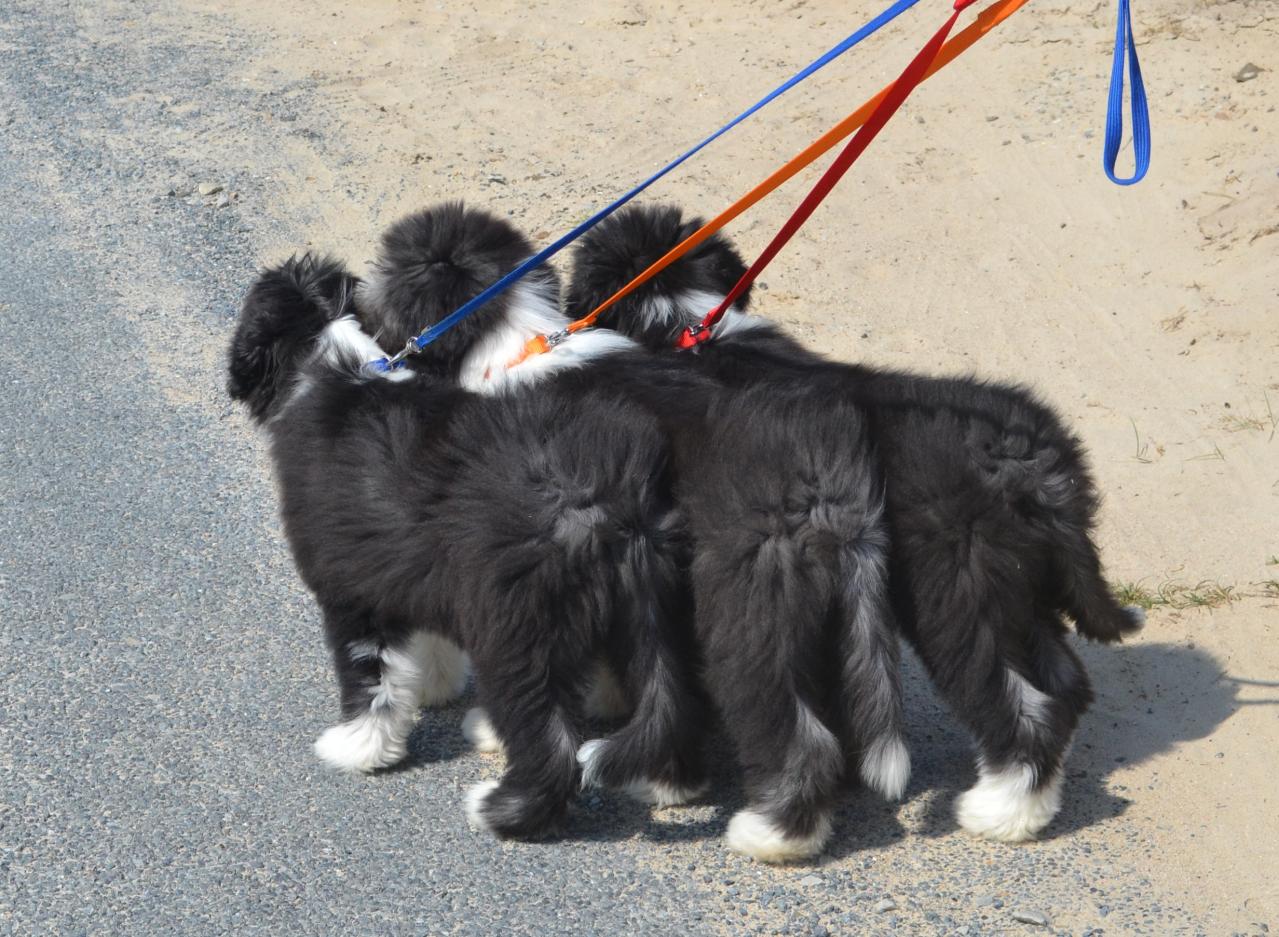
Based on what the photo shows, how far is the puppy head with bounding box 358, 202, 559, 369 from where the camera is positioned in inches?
195

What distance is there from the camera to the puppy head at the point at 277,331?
4.92 metres

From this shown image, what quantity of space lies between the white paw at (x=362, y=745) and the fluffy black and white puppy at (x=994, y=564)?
1.66 m

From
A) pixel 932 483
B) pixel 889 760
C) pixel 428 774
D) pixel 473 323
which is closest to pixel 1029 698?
pixel 889 760

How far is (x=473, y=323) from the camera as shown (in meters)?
4.94

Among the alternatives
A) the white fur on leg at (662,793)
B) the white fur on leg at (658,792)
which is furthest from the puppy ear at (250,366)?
the white fur on leg at (662,793)

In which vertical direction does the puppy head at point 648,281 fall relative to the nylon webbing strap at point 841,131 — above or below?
below

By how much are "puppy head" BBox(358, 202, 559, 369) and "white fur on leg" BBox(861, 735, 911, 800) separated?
6.28ft

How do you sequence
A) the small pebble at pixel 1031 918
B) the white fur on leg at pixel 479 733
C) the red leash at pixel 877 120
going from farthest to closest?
the white fur on leg at pixel 479 733 < the red leash at pixel 877 120 < the small pebble at pixel 1031 918

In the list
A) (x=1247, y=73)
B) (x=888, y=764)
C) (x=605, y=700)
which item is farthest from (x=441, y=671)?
(x=1247, y=73)

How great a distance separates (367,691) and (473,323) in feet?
4.40

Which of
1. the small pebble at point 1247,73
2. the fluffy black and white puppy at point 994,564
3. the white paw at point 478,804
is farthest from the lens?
the small pebble at point 1247,73

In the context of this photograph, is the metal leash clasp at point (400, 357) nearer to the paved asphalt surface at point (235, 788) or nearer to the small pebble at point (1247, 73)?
the paved asphalt surface at point (235, 788)

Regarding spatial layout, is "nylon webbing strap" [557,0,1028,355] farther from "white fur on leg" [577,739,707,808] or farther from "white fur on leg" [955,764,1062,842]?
"white fur on leg" [955,764,1062,842]

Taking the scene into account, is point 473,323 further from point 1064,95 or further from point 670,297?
point 1064,95
